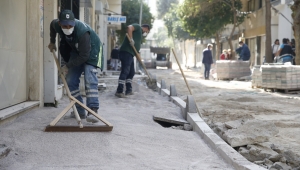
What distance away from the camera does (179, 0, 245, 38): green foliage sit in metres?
30.3

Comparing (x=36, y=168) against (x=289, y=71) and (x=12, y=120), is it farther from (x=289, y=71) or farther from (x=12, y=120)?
(x=289, y=71)

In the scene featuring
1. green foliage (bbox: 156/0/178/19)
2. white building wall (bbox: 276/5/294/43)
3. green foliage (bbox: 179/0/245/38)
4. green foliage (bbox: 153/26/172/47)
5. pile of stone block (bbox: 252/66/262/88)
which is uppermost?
green foliage (bbox: 156/0/178/19)

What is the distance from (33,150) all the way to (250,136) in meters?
2.56

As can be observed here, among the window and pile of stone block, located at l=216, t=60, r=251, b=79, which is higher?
the window

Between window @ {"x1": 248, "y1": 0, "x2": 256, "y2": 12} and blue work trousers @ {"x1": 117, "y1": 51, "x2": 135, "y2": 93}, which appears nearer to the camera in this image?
blue work trousers @ {"x1": 117, "y1": 51, "x2": 135, "y2": 93}

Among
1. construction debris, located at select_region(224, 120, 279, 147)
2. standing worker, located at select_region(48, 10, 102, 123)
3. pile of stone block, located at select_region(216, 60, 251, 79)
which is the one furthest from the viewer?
pile of stone block, located at select_region(216, 60, 251, 79)

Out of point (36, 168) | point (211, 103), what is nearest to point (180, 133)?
point (36, 168)

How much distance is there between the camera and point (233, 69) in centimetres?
2016

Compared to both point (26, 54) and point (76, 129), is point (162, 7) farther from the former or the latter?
point (76, 129)

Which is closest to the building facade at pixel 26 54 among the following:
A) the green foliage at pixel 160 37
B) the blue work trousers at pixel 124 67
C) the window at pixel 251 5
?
the blue work trousers at pixel 124 67

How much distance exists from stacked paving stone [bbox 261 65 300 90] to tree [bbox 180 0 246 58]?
1616 centimetres

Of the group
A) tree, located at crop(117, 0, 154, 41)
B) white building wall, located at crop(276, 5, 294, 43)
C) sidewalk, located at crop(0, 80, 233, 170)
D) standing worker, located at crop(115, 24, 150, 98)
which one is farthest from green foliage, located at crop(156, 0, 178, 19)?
sidewalk, located at crop(0, 80, 233, 170)

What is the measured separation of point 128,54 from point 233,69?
11058 mm

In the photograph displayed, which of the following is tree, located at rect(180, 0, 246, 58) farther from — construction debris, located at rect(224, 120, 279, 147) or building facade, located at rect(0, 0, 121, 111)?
construction debris, located at rect(224, 120, 279, 147)
